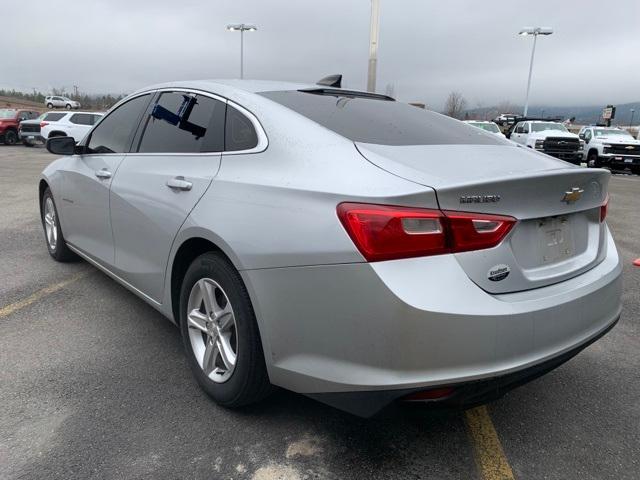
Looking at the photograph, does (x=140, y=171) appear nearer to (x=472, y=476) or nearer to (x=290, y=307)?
(x=290, y=307)

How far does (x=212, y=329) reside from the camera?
8.77ft

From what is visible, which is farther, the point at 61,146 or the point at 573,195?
the point at 61,146

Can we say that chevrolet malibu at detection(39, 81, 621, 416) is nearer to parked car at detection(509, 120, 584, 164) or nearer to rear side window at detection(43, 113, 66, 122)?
parked car at detection(509, 120, 584, 164)

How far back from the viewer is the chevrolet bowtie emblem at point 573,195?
7.52 ft

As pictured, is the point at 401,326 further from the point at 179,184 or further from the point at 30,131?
the point at 30,131

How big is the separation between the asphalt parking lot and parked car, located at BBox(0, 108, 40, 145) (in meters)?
25.9

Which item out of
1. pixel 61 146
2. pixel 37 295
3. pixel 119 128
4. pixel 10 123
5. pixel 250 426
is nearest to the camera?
pixel 250 426

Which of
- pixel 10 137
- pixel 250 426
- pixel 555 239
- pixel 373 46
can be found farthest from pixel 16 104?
pixel 555 239

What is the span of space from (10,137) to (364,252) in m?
29.2

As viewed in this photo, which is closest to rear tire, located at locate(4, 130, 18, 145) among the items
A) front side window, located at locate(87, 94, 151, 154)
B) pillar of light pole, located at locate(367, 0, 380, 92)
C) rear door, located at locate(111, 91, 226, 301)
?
pillar of light pole, located at locate(367, 0, 380, 92)

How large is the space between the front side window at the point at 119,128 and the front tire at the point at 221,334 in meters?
1.45

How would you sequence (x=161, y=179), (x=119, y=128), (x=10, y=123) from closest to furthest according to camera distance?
1. (x=161, y=179)
2. (x=119, y=128)
3. (x=10, y=123)

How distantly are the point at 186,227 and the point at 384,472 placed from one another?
1496mm

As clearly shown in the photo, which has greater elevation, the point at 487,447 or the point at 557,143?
the point at 557,143
